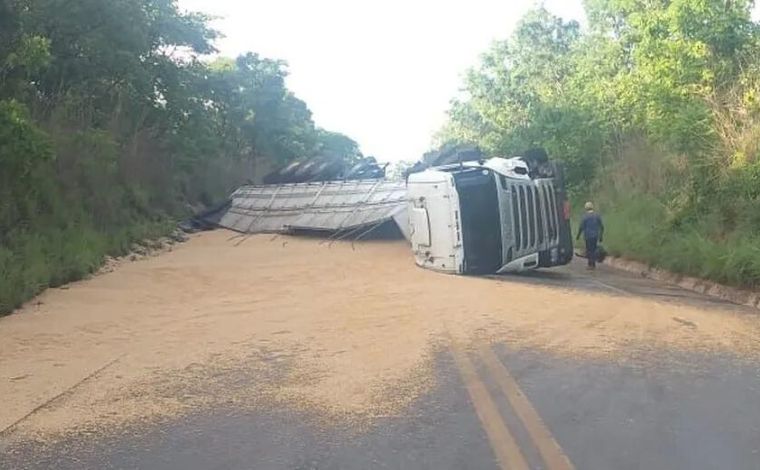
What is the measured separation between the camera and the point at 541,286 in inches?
583

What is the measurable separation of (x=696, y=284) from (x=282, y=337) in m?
8.82

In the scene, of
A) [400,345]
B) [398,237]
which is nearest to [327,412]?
[400,345]

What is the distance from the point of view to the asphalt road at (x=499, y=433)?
17.4 ft

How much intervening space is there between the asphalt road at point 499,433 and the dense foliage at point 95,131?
24.9 ft

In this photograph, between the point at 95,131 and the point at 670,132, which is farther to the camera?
the point at 95,131

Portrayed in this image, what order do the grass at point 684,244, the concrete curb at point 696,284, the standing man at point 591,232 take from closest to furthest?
the concrete curb at point 696,284, the grass at point 684,244, the standing man at point 591,232

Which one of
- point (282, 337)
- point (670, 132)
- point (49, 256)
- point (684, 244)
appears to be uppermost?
point (670, 132)

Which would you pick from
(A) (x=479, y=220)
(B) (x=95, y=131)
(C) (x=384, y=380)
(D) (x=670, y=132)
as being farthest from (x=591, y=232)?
(B) (x=95, y=131)

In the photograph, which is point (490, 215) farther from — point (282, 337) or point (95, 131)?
point (95, 131)

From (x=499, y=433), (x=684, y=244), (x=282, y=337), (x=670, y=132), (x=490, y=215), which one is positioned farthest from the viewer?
(x=670, y=132)

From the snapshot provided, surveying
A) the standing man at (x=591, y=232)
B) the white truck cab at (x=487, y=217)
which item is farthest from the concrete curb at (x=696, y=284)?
the white truck cab at (x=487, y=217)

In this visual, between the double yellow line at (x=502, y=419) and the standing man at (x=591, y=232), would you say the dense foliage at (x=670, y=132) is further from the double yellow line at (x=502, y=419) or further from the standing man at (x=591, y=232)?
the double yellow line at (x=502, y=419)

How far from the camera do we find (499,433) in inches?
228

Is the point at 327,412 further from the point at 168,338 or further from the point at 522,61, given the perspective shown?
the point at 522,61
